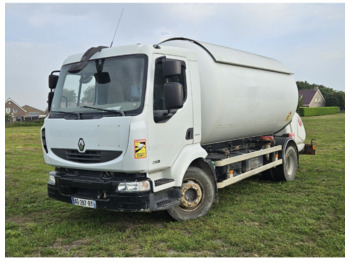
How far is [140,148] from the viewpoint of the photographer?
491 centimetres

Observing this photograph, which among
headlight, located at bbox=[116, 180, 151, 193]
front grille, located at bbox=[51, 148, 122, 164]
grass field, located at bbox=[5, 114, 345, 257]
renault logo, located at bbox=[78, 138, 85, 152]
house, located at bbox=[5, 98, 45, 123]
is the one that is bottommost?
grass field, located at bbox=[5, 114, 345, 257]

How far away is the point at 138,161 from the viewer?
4906 mm

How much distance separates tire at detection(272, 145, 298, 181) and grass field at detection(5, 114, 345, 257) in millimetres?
909

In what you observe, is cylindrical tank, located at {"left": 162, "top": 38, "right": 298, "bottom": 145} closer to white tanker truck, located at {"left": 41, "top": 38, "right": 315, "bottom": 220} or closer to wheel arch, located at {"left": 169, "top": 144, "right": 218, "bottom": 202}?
white tanker truck, located at {"left": 41, "top": 38, "right": 315, "bottom": 220}

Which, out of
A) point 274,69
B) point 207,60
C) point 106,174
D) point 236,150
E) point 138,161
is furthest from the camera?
point 274,69

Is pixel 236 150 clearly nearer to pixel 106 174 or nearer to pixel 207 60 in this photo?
pixel 207 60

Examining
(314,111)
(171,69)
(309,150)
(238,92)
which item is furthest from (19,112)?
(171,69)

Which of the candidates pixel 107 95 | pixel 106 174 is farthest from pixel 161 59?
pixel 106 174

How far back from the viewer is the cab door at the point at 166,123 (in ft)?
16.9

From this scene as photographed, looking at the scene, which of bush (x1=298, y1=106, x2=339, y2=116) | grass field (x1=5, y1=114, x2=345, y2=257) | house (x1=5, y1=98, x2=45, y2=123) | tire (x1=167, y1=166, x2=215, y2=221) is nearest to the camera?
grass field (x1=5, y1=114, x2=345, y2=257)

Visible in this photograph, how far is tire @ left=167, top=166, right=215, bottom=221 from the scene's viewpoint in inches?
Answer: 228

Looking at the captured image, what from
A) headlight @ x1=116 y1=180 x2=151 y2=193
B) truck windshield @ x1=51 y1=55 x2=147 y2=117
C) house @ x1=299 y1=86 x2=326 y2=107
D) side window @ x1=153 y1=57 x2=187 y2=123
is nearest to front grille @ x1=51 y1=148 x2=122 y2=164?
headlight @ x1=116 y1=180 x2=151 y2=193

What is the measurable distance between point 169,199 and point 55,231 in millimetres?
1998

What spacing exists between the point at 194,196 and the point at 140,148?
170cm
